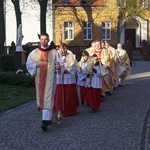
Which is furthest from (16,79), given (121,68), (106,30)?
(106,30)

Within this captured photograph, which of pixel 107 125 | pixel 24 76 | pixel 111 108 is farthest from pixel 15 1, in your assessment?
pixel 107 125

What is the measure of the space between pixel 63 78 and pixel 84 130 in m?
1.80

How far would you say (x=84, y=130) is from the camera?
8719mm

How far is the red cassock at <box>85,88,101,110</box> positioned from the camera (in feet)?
36.4

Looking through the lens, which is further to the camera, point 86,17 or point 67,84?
point 86,17

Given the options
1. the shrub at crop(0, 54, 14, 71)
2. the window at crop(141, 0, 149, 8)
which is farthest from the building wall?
the shrub at crop(0, 54, 14, 71)

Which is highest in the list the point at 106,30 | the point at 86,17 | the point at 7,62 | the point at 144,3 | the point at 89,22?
the point at 144,3

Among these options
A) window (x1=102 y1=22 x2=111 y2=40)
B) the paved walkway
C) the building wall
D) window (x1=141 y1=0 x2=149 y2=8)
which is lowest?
the paved walkway

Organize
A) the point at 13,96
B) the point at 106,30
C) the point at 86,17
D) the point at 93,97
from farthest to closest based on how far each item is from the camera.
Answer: the point at 106,30
the point at 86,17
the point at 13,96
the point at 93,97

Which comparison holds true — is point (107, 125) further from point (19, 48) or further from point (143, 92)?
point (19, 48)

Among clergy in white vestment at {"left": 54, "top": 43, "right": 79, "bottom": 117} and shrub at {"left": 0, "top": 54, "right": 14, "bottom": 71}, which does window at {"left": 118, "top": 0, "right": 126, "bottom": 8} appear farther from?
clergy in white vestment at {"left": 54, "top": 43, "right": 79, "bottom": 117}

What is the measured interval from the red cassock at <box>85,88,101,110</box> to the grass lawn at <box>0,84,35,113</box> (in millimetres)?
2136

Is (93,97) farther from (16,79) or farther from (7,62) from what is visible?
(7,62)

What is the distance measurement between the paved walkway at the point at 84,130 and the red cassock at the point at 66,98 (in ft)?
0.72
